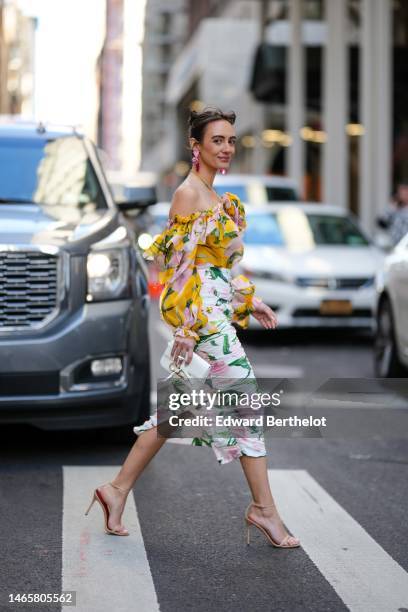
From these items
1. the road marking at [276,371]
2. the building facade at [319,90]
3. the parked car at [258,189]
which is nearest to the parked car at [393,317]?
the road marking at [276,371]

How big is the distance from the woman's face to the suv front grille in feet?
6.89

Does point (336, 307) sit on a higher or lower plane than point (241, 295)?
lower

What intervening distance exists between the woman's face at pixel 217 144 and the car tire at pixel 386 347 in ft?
17.6

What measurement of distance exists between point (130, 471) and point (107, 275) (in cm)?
210

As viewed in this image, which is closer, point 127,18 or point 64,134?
point 64,134

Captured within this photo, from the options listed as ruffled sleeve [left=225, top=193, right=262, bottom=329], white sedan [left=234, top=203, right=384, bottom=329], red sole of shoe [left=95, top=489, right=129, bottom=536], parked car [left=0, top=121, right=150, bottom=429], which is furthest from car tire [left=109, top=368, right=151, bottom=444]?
white sedan [left=234, top=203, right=384, bottom=329]

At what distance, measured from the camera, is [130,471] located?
17.8 ft

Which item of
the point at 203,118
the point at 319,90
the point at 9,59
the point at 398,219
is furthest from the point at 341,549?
the point at 9,59

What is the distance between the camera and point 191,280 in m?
5.26

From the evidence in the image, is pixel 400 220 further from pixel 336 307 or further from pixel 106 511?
pixel 106 511

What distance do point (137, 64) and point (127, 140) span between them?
892 inches

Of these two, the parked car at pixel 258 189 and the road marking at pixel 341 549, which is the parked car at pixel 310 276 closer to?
the parked car at pixel 258 189

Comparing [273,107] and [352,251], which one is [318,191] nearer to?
[273,107]

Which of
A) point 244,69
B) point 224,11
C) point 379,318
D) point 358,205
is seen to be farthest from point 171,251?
point 224,11
